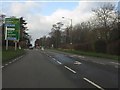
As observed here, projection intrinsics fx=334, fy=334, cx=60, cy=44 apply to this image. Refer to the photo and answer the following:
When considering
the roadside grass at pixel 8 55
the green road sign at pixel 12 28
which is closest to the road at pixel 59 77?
the roadside grass at pixel 8 55

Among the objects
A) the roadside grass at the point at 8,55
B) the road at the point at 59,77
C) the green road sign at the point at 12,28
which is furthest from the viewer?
the green road sign at the point at 12,28

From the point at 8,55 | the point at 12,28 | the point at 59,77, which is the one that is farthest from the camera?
the point at 12,28

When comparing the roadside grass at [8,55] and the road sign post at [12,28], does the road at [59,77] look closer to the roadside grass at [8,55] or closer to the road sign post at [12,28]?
the roadside grass at [8,55]

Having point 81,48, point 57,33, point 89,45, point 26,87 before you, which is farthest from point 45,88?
point 57,33

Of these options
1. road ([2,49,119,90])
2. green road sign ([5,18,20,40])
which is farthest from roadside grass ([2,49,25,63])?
road ([2,49,119,90])

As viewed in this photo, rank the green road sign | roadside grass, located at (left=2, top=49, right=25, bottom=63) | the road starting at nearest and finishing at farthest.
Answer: the road, roadside grass, located at (left=2, top=49, right=25, bottom=63), the green road sign

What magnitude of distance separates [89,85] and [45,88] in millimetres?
1991

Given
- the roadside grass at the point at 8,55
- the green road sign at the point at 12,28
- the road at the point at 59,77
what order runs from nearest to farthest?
the road at the point at 59,77 → the roadside grass at the point at 8,55 → the green road sign at the point at 12,28

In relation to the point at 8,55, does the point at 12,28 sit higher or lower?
higher

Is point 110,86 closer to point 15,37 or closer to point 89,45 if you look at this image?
point 15,37

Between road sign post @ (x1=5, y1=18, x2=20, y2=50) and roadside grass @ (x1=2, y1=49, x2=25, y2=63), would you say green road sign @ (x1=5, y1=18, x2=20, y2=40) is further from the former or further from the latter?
roadside grass @ (x1=2, y1=49, x2=25, y2=63)

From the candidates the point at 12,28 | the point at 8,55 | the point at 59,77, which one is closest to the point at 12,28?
the point at 12,28

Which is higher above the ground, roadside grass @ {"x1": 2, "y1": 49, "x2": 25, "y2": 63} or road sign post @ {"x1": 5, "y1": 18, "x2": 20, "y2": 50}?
road sign post @ {"x1": 5, "y1": 18, "x2": 20, "y2": 50}

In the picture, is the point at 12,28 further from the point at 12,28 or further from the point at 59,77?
the point at 59,77
